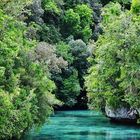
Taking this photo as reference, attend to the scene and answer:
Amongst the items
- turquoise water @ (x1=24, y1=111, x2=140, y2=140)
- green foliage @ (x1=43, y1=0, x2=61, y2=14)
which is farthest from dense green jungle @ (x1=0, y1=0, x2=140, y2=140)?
green foliage @ (x1=43, y1=0, x2=61, y2=14)

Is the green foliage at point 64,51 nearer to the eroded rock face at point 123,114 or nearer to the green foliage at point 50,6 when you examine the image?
the green foliage at point 50,6

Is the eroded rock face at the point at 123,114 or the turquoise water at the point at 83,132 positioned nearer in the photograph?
the turquoise water at the point at 83,132

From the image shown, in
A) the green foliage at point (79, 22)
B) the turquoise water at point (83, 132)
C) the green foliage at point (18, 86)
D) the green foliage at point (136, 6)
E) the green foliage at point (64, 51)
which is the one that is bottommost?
the turquoise water at point (83, 132)

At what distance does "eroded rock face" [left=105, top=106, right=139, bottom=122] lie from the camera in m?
35.4

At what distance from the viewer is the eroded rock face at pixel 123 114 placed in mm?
35438

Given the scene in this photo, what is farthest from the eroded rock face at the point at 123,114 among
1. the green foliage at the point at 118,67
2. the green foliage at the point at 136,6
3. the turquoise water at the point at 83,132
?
the green foliage at the point at 136,6

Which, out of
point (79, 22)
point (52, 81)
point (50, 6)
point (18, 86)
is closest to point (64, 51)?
point (50, 6)

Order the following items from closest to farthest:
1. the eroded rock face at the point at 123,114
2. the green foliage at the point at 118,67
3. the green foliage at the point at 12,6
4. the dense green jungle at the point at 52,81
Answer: the dense green jungle at the point at 52,81
the green foliage at the point at 12,6
the green foliage at the point at 118,67
the eroded rock face at the point at 123,114

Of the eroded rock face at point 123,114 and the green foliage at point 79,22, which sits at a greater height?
the green foliage at point 79,22

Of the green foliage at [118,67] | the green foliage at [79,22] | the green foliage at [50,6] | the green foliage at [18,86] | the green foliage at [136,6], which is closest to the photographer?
the green foliage at [18,86]

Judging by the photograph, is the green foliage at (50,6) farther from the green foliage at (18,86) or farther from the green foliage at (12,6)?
the green foliage at (12,6)

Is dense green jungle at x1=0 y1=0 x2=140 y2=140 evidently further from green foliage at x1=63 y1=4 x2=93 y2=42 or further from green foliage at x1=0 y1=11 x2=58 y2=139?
green foliage at x1=63 y1=4 x2=93 y2=42

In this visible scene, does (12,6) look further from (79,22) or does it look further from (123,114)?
(79,22)

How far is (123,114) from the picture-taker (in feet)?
117
